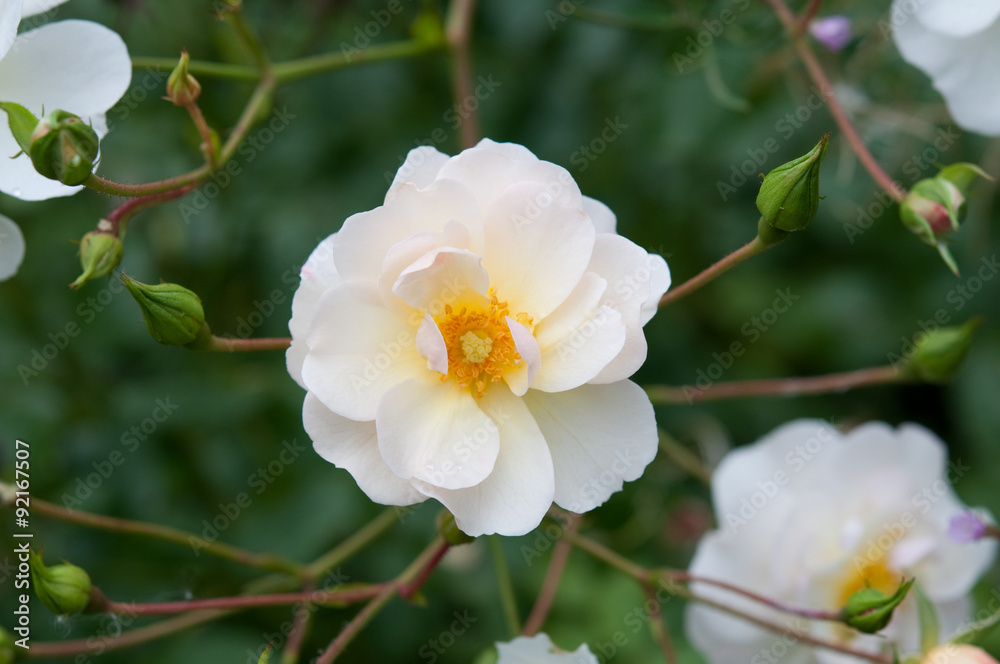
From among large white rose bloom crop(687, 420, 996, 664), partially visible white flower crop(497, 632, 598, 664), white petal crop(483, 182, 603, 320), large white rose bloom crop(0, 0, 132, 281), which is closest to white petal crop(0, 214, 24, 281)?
large white rose bloom crop(0, 0, 132, 281)

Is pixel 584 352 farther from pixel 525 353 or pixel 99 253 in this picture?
pixel 99 253

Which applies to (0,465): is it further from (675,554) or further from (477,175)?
(675,554)

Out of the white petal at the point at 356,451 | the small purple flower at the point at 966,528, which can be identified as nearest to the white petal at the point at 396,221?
the white petal at the point at 356,451

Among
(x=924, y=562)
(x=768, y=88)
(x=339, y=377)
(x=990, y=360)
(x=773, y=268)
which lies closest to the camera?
(x=339, y=377)

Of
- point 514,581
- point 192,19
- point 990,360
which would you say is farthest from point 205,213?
point 990,360

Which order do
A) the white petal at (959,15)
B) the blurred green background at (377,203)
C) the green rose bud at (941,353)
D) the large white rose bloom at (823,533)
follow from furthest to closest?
the blurred green background at (377,203) → the large white rose bloom at (823,533) → the green rose bud at (941,353) → the white petal at (959,15)

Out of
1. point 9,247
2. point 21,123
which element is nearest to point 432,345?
point 21,123

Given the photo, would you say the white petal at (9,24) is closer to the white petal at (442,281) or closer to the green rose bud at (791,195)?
the white petal at (442,281)
